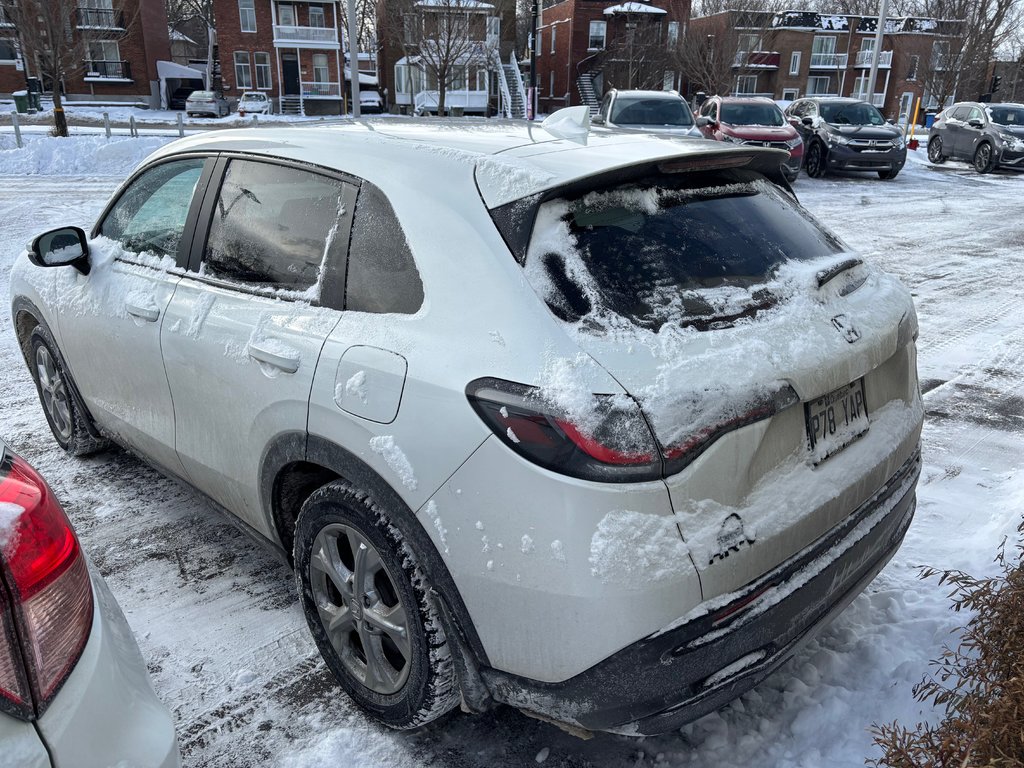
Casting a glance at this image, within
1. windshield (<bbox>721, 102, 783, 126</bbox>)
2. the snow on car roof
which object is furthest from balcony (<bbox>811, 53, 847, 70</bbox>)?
the snow on car roof

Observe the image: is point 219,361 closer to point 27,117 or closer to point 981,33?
point 27,117

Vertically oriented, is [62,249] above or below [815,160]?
above

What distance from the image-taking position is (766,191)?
8.95 feet

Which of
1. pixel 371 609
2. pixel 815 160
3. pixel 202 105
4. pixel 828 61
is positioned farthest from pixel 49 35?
pixel 828 61

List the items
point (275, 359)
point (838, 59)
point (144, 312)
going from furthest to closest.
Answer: point (838, 59), point (144, 312), point (275, 359)

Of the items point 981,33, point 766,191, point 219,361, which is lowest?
point 219,361

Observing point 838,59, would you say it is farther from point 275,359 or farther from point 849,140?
point 275,359

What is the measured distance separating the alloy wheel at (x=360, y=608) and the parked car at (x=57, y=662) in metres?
0.77

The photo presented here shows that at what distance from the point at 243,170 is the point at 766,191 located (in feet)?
6.27

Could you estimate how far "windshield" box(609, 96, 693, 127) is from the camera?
53.9 feet

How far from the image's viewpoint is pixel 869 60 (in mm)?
56875

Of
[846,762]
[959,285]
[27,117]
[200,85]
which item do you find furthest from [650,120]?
[200,85]

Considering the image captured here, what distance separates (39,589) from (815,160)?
19.9 meters

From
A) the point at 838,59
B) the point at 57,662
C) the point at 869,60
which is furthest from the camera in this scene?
the point at 838,59
